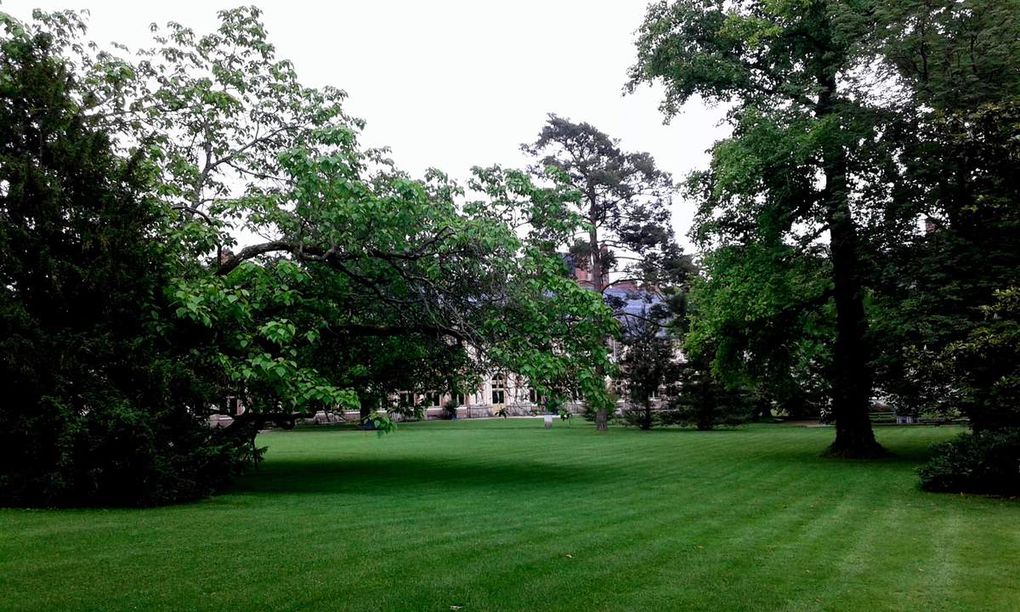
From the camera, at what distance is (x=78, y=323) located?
11.3 meters

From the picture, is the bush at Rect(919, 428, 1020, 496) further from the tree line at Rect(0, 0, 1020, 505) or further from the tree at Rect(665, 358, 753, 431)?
the tree at Rect(665, 358, 753, 431)

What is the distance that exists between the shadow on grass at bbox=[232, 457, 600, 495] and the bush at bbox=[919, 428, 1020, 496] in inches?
256

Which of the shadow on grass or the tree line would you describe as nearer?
the tree line

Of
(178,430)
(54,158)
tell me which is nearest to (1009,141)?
(178,430)

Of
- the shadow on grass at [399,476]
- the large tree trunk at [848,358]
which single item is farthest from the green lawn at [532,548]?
the large tree trunk at [848,358]

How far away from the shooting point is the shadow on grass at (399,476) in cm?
1420

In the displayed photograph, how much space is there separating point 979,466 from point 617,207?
27955mm

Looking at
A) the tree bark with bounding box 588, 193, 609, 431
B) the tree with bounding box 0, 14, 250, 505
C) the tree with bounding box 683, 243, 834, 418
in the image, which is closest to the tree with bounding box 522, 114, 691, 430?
the tree bark with bounding box 588, 193, 609, 431

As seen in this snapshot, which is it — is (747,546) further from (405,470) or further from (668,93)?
(668,93)

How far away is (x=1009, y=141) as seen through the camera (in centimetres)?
1266

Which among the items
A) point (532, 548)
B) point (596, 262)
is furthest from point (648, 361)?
point (532, 548)

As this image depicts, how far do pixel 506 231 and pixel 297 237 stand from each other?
14.4 ft

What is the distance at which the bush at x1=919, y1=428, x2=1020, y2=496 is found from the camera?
12.6 meters

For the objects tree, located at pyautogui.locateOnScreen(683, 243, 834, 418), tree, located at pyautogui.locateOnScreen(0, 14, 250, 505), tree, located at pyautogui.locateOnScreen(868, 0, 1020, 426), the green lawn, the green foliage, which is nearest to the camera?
the green lawn
